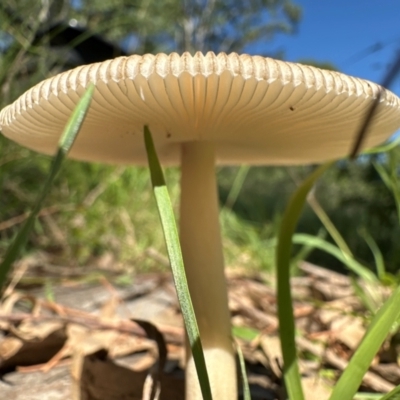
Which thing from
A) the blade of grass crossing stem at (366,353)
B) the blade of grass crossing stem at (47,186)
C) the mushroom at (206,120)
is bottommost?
the blade of grass crossing stem at (366,353)

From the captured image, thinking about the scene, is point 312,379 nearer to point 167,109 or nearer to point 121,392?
point 121,392

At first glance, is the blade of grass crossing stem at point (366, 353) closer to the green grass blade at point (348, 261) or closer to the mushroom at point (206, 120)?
the mushroom at point (206, 120)

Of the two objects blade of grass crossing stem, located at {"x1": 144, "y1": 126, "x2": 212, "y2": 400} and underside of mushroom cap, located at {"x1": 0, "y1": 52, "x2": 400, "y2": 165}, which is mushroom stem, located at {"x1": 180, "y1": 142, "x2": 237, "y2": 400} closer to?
underside of mushroom cap, located at {"x1": 0, "y1": 52, "x2": 400, "y2": 165}

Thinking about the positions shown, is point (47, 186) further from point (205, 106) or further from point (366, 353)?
point (366, 353)

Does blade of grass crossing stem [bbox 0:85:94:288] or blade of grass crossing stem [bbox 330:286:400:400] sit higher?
blade of grass crossing stem [bbox 0:85:94:288]

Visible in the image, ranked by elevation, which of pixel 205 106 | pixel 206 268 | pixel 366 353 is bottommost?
pixel 366 353

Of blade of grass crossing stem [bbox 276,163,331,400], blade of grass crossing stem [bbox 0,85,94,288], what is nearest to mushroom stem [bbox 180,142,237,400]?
blade of grass crossing stem [bbox 276,163,331,400]

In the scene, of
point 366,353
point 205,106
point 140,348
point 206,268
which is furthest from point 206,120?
point 140,348

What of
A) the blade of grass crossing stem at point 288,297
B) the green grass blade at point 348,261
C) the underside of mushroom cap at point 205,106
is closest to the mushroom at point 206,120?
the underside of mushroom cap at point 205,106
